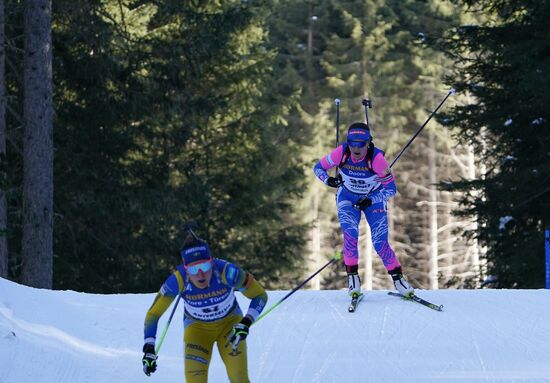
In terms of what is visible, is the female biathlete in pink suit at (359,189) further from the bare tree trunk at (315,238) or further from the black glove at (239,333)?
the bare tree trunk at (315,238)

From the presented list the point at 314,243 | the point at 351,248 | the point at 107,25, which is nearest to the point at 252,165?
the point at 107,25

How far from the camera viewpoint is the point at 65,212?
66.5ft

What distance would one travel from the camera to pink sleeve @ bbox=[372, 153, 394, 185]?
10.6 m

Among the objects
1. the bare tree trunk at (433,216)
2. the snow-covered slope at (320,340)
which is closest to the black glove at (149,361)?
the snow-covered slope at (320,340)

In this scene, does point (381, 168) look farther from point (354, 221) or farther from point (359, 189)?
point (354, 221)

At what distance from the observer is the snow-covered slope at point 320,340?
28.8 feet

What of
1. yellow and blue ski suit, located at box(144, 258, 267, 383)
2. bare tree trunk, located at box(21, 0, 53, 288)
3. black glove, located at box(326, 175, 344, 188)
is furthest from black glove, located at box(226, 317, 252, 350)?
bare tree trunk, located at box(21, 0, 53, 288)

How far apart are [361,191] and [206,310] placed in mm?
4042

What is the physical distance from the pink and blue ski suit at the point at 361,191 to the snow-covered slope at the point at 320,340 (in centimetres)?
66

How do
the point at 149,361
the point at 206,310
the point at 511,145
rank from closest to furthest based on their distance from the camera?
the point at 149,361
the point at 206,310
the point at 511,145

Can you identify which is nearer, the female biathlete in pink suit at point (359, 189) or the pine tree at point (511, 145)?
the female biathlete in pink suit at point (359, 189)

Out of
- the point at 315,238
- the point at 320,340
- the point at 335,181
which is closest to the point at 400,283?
the point at 335,181

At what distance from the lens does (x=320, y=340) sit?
391 inches

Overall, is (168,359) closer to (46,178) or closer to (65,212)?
(46,178)
